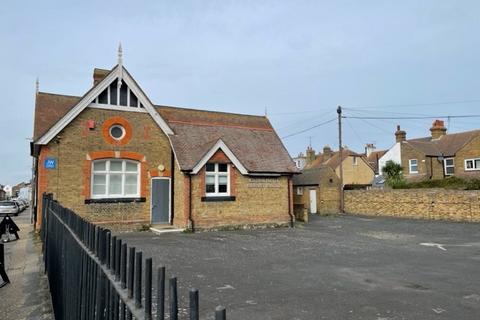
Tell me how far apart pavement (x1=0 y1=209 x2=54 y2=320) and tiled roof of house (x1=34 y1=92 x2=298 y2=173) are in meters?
7.64

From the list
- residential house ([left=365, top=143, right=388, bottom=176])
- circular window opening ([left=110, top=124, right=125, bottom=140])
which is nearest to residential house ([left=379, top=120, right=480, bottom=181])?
residential house ([left=365, top=143, right=388, bottom=176])

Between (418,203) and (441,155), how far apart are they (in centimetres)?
1558

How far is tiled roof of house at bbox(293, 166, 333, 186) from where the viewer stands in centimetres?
3156

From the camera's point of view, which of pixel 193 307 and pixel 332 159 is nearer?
pixel 193 307

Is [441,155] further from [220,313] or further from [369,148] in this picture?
[220,313]

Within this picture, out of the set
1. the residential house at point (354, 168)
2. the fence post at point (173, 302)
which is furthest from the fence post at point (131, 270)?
the residential house at point (354, 168)

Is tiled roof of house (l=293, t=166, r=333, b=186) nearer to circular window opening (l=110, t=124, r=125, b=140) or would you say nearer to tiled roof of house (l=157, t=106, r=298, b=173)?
tiled roof of house (l=157, t=106, r=298, b=173)

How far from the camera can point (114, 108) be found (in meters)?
17.9

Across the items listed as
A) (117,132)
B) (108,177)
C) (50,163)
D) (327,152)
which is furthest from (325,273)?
(327,152)

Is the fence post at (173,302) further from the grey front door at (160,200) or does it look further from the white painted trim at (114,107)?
the grey front door at (160,200)

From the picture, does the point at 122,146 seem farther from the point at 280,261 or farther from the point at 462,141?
the point at 462,141

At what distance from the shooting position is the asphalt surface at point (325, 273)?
6.39 m

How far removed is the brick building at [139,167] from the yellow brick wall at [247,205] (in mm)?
50

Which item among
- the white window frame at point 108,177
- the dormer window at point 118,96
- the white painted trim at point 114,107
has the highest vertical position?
the dormer window at point 118,96
